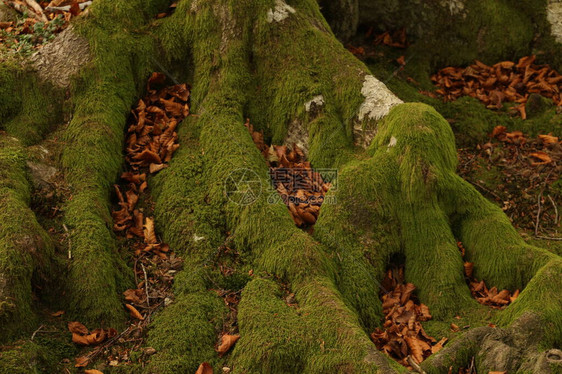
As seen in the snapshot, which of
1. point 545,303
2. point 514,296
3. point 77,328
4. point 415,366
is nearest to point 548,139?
point 514,296

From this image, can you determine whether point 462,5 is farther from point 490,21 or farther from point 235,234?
point 235,234

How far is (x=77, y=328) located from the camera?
476 centimetres

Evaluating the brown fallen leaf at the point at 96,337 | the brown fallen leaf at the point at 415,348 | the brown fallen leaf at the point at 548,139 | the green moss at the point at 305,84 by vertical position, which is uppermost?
the green moss at the point at 305,84

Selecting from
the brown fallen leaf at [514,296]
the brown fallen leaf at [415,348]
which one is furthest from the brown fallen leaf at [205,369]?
the brown fallen leaf at [514,296]

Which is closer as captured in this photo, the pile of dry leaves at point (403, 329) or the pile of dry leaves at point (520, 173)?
the pile of dry leaves at point (403, 329)

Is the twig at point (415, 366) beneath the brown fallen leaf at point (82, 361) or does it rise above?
beneath

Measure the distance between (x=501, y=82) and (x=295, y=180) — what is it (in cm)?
463

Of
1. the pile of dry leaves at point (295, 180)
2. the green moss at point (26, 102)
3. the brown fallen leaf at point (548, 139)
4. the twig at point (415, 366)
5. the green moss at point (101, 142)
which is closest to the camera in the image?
the twig at point (415, 366)

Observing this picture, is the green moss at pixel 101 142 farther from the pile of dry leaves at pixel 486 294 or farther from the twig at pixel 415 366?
the pile of dry leaves at pixel 486 294

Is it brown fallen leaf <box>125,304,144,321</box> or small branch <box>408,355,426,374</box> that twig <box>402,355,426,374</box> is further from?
brown fallen leaf <box>125,304,144,321</box>

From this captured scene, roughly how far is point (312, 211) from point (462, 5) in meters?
5.40

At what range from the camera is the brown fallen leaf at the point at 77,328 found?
186 inches

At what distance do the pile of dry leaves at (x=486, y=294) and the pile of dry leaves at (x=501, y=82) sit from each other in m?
3.91

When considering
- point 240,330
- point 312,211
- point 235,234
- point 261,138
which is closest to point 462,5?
point 261,138
